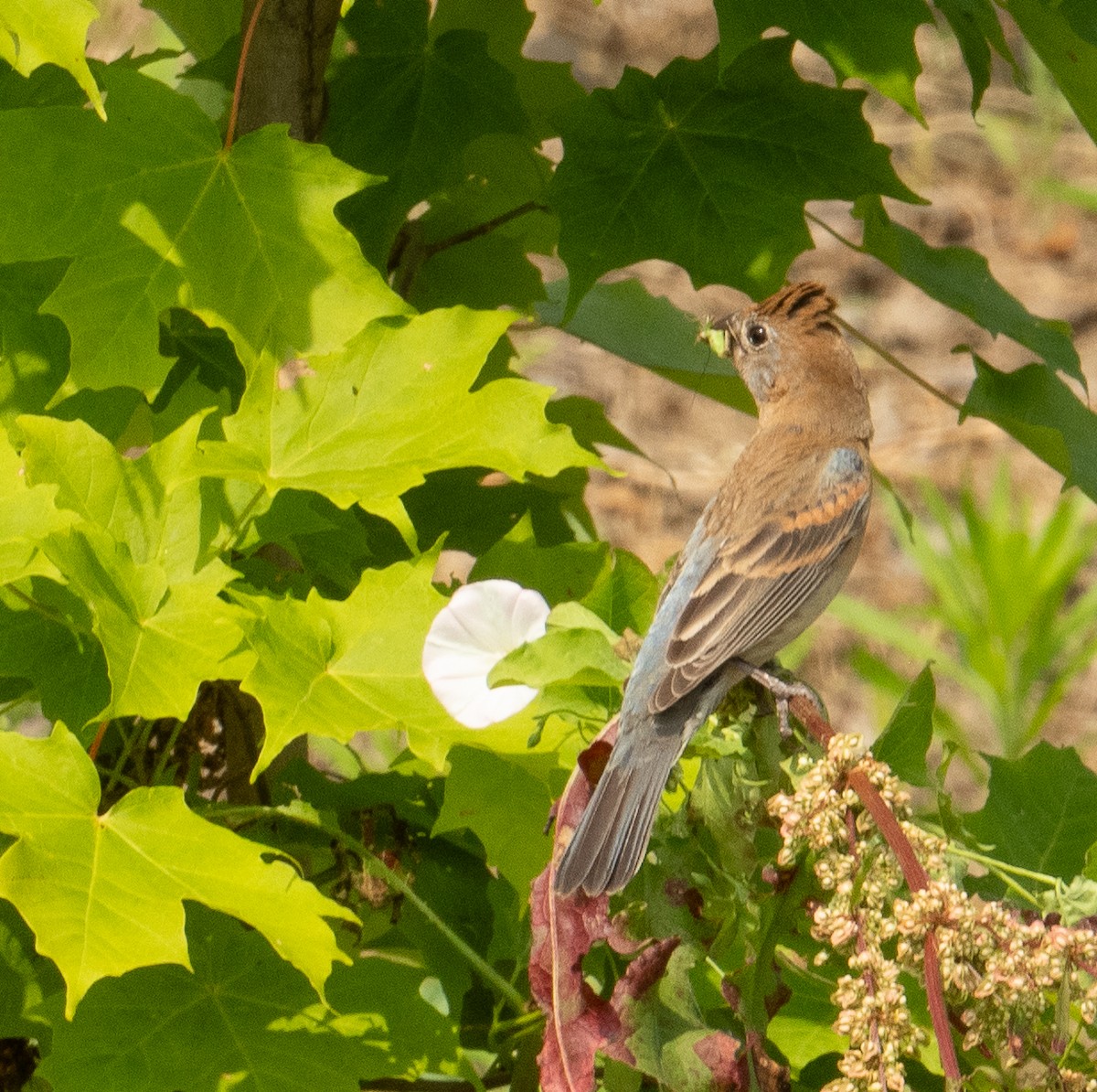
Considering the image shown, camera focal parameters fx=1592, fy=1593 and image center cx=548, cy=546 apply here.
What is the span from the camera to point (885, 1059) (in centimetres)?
146

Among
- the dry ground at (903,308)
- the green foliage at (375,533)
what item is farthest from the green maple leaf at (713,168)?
the dry ground at (903,308)

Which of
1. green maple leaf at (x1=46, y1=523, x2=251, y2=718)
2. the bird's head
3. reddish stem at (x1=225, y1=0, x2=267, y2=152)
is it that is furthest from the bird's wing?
reddish stem at (x1=225, y1=0, x2=267, y2=152)

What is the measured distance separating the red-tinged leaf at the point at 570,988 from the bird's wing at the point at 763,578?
0.55 meters

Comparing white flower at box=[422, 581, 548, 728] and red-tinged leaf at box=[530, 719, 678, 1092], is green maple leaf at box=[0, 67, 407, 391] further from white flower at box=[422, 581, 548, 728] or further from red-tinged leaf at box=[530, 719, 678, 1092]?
red-tinged leaf at box=[530, 719, 678, 1092]

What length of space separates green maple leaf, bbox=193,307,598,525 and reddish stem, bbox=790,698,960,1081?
69 centimetres

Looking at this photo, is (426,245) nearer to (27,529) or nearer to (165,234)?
(165,234)

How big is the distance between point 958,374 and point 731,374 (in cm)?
549

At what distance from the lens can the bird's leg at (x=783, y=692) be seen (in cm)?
201

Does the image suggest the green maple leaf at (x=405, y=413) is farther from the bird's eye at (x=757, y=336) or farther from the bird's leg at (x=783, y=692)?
the bird's eye at (x=757, y=336)

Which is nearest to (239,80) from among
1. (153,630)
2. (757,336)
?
(153,630)

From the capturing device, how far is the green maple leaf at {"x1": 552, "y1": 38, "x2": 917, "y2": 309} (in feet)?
8.74

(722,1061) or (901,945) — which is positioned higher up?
(901,945)

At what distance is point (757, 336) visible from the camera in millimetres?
2961

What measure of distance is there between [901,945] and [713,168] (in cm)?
156
